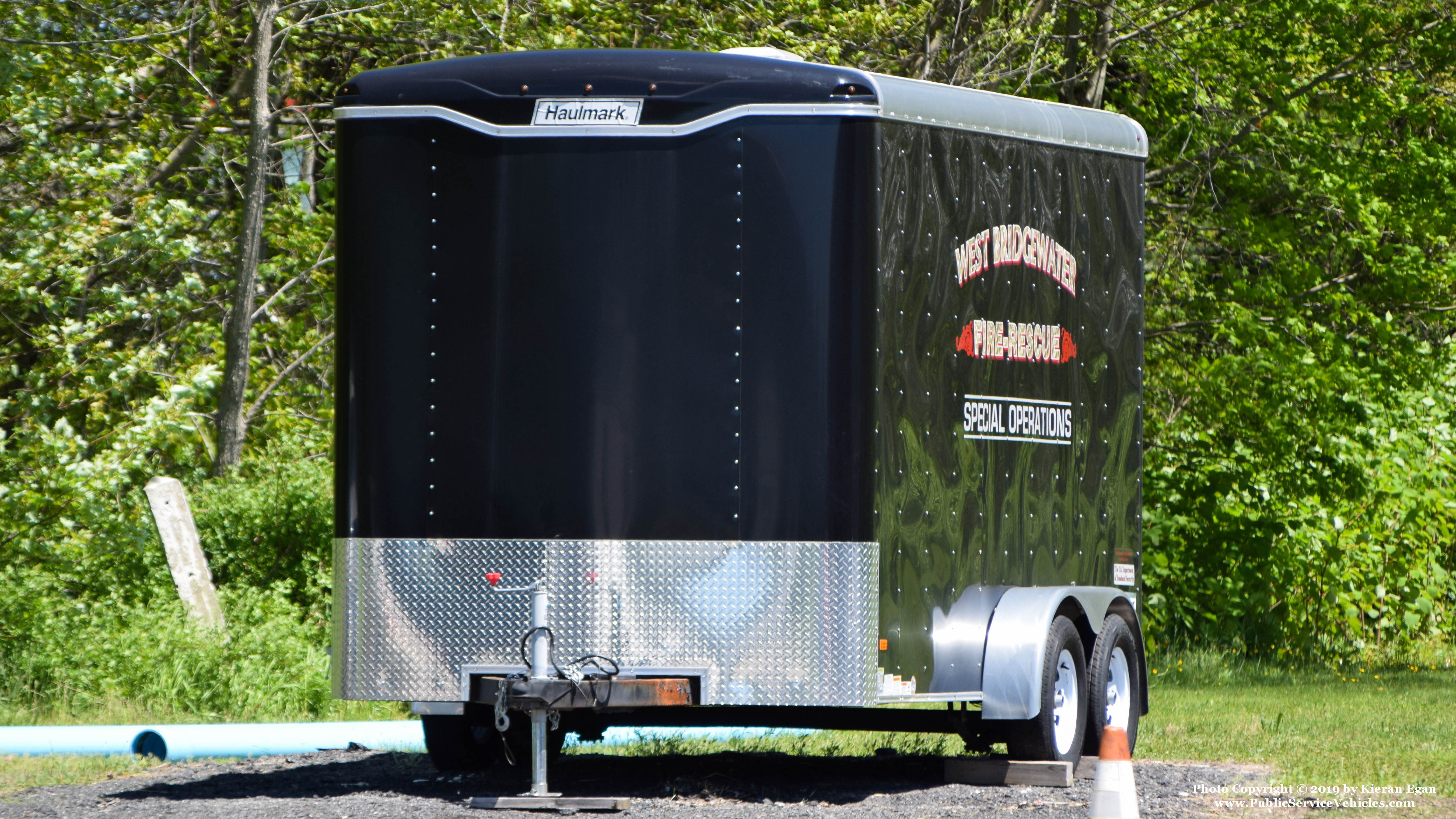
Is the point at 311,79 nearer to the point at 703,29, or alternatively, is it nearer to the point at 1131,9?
the point at 703,29

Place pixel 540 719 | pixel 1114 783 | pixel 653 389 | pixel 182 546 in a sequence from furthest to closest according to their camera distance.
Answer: pixel 182 546 < pixel 653 389 < pixel 540 719 < pixel 1114 783

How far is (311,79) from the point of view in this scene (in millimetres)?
18109

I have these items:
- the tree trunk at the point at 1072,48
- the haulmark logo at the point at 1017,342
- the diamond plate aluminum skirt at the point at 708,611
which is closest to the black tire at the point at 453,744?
the diamond plate aluminum skirt at the point at 708,611

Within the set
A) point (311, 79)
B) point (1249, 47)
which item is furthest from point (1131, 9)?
point (311, 79)

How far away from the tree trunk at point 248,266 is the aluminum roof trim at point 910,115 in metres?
7.22

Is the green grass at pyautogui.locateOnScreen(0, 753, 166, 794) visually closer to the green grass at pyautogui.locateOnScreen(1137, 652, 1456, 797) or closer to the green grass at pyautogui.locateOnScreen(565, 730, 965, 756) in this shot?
the green grass at pyautogui.locateOnScreen(565, 730, 965, 756)

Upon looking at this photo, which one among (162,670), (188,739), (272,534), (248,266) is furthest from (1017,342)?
(248,266)

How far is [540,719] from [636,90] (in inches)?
103

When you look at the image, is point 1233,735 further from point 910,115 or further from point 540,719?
point 540,719

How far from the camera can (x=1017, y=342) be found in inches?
334

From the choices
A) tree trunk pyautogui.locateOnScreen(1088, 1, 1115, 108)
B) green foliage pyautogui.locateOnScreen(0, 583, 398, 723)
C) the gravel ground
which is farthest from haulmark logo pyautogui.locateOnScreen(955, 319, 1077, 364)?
tree trunk pyautogui.locateOnScreen(1088, 1, 1115, 108)

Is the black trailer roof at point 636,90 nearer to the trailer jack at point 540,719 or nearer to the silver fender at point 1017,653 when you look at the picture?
the trailer jack at point 540,719

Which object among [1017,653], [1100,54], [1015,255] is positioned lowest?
[1017,653]

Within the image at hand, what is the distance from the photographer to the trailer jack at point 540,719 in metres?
7.18
